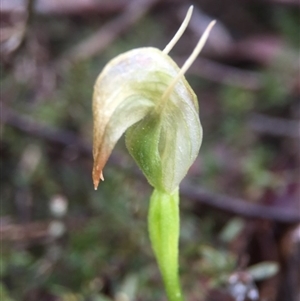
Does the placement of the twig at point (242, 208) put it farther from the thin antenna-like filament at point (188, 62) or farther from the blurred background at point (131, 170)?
the thin antenna-like filament at point (188, 62)

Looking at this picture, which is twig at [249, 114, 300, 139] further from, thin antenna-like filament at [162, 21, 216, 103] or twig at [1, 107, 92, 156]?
thin antenna-like filament at [162, 21, 216, 103]

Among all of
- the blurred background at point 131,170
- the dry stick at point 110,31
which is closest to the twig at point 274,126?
the blurred background at point 131,170

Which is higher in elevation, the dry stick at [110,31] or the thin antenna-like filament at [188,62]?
the thin antenna-like filament at [188,62]

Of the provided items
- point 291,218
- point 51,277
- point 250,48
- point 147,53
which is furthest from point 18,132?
point 250,48

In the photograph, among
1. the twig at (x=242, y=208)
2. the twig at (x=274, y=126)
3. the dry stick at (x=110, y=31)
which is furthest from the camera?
the dry stick at (x=110, y=31)

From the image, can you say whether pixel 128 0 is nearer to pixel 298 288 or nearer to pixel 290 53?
pixel 290 53

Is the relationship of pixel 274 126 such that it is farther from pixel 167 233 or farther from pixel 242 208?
pixel 167 233

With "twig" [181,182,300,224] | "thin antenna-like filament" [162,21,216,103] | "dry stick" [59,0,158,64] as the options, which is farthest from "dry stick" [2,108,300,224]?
"thin antenna-like filament" [162,21,216,103]

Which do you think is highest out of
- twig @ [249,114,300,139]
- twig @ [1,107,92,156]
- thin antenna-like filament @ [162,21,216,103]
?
thin antenna-like filament @ [162,21,216,103]
